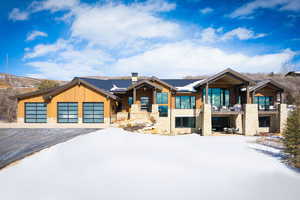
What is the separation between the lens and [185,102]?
20.9 meters

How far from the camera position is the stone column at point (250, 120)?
1766cm

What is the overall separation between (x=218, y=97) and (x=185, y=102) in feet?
15.6

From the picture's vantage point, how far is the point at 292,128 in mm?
7562

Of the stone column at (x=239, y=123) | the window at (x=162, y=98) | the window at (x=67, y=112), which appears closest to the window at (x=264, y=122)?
the stone column at (x=239, y=123)

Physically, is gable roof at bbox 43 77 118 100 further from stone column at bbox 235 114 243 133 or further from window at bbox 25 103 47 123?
stone column at bbox 235 114 243 133

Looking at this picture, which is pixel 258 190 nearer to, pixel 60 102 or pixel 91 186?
pixel 91 186

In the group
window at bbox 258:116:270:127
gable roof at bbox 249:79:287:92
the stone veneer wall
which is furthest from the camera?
window at bbox 258:116:270:127

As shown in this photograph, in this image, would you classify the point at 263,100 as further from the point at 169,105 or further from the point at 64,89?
the point at 64,89

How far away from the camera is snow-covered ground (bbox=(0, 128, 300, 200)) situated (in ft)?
17.5

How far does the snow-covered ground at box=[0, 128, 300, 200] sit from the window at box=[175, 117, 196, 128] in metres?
11.1

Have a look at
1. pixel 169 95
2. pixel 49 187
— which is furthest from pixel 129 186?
pixel 169 95

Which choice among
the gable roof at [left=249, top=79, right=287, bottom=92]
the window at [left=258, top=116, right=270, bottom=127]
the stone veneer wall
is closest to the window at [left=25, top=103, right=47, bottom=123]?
the stone veneer wall

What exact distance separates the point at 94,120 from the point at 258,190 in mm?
16867

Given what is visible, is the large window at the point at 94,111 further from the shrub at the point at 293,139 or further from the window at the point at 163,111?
the shrub at the point at 293,139
